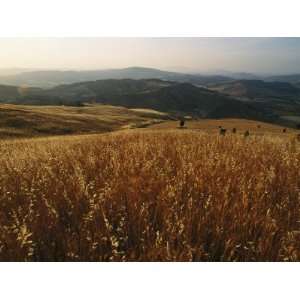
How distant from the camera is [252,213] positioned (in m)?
3.11

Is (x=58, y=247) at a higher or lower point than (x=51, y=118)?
higher

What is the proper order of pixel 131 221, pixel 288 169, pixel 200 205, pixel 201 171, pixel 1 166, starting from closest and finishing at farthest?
pixel 131 221, pixel 200 205, pixel 201 171, pixel 288 169, pixel 1 166

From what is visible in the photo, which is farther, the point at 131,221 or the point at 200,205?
the point at 200,205

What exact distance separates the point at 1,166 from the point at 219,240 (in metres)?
3.13

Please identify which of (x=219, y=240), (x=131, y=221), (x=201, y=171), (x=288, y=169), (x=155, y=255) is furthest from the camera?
(x=288, y=169)

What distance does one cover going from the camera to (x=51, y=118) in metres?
49.8

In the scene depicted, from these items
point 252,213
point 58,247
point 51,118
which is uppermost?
point 252,213

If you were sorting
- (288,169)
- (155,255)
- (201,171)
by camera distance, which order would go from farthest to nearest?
(288,169) → (201,171) → (155,255)

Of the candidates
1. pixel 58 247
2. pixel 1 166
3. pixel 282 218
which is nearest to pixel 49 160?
pixel 1 166

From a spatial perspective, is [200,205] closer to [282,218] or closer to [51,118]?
[282,218]

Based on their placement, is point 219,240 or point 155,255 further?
point 219,240

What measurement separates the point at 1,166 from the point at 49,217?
6.49ft

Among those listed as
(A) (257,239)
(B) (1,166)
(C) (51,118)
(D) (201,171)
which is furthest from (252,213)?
(C) (51,118)

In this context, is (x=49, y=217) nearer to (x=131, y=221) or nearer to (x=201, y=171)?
(x=131, y=221)
